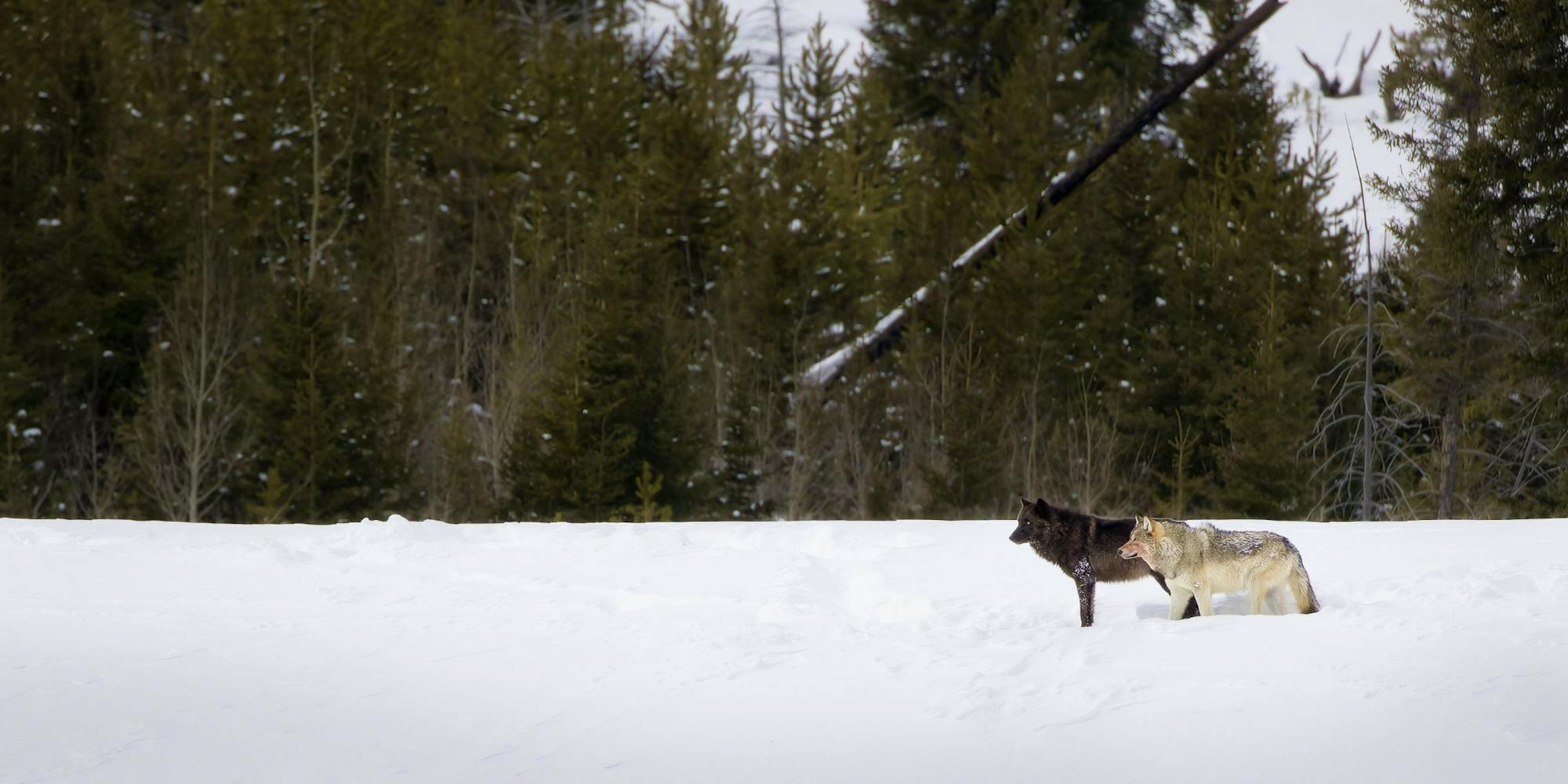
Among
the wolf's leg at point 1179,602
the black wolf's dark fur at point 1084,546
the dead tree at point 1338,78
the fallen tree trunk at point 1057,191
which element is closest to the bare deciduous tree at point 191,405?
the fallen tree trunk at point 1057,191

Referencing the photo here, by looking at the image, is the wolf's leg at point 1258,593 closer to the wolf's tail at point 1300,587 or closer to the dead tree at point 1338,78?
the wolf's tail at point 1300,587

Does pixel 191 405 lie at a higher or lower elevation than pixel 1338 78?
lower

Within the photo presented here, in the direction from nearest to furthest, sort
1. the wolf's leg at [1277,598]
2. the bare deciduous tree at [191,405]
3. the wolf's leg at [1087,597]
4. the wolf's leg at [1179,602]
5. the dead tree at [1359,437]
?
the wolf's leg at [1277,598] < the wolf's leg at [1179,602] < the wolf's leg at [1087,597] < the bare deciduous tree at [191,405] < the dead tree at [1359,437]

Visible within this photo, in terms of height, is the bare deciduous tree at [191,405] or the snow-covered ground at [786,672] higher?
the bare deciduous tree at [191,405]

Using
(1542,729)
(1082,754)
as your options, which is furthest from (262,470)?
(1542,729)

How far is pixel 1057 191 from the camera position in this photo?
108 feet

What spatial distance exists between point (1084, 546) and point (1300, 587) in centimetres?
145

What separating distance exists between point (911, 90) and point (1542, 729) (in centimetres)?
3635

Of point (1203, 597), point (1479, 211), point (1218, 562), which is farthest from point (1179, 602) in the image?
point (1479, 211)

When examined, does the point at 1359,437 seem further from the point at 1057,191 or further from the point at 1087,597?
the point at 1087,597

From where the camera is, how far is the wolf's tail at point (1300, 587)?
8.56m

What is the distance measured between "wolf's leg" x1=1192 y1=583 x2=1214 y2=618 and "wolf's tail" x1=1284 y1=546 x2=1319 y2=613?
19.4 inches

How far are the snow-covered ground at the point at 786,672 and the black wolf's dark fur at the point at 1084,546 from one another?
374mm

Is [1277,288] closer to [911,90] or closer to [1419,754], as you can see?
[911,90]
